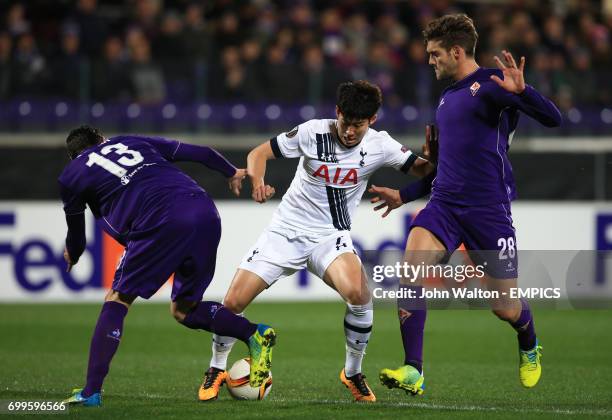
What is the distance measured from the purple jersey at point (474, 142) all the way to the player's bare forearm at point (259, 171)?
42.6 inches

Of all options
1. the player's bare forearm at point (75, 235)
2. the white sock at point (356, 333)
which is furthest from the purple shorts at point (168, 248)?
the white sock at point (356, 333)

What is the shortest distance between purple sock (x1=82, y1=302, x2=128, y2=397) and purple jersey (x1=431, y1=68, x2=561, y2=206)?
210 cm

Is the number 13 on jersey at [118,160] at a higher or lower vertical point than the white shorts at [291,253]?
higher

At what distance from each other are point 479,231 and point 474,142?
545 millimetres

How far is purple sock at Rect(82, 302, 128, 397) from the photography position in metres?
5.93

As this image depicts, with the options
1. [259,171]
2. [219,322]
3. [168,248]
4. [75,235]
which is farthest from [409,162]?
[75,235]

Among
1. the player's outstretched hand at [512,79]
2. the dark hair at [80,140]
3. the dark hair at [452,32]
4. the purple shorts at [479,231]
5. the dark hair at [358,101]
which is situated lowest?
the purple shorts at [479,231]

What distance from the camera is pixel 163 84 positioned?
14.4m

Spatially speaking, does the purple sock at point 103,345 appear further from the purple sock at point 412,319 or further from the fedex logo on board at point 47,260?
the fedex logo on board at point 47,260

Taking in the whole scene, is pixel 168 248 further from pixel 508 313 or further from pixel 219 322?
pixel 508 313

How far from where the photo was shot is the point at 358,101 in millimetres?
6375

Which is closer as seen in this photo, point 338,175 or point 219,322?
point 219,322

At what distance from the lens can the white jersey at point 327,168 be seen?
680cm

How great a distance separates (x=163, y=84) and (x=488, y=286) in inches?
346
